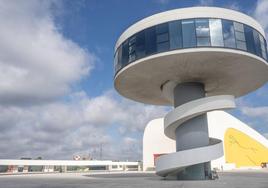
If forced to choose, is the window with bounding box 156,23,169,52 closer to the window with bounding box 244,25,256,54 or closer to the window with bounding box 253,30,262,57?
the window with bounding box 244,25,256,54

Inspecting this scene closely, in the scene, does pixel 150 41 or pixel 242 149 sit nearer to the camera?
pixel 150 41

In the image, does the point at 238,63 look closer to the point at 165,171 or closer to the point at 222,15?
the point at 222,15

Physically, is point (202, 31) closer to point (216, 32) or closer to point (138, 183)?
point (216, 32)

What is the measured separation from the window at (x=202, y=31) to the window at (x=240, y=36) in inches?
95.5

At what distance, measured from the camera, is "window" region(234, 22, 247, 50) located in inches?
915

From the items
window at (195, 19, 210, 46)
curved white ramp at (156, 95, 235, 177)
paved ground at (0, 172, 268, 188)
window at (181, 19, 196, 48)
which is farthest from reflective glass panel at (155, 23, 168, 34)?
paved ground at (0, 172, 268, 188)

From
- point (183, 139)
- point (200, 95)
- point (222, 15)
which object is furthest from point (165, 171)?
point (222, 15)

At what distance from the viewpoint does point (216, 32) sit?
2312 cm

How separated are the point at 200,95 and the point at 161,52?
21.9 feet

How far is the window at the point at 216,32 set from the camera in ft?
74.8

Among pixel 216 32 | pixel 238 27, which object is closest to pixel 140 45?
pixel 216 32

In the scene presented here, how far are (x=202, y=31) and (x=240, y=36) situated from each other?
10.5 ft

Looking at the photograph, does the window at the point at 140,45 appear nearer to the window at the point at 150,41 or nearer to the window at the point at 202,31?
the window at the point at 150,41

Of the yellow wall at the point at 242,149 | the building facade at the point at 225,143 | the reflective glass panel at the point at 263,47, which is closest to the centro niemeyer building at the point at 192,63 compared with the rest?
the reflective glass panel at the point at 263,47
